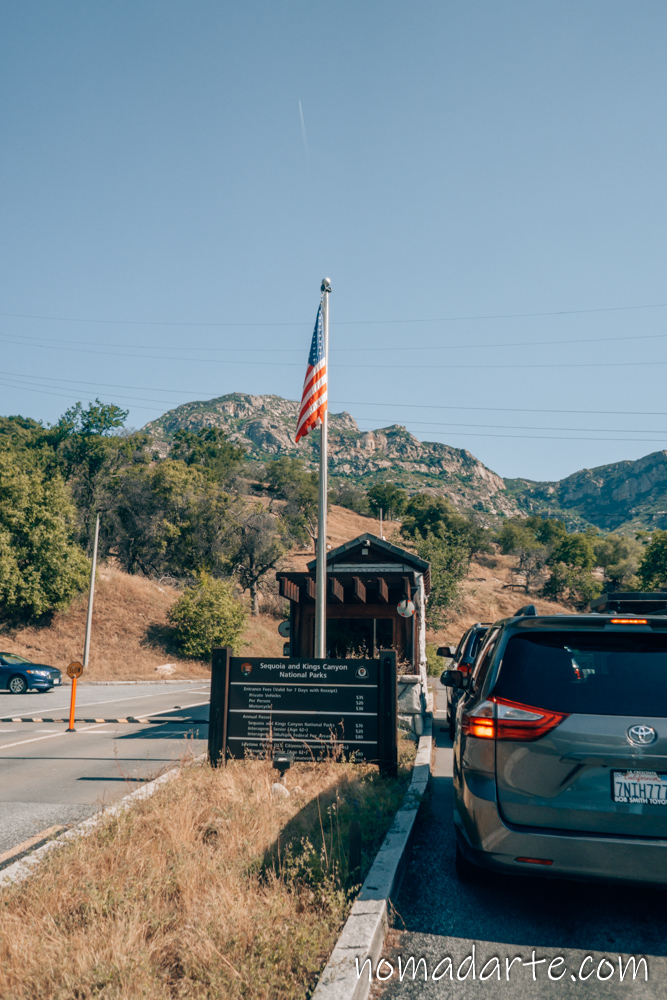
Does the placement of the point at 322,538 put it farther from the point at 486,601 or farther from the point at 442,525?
the point at 442,525

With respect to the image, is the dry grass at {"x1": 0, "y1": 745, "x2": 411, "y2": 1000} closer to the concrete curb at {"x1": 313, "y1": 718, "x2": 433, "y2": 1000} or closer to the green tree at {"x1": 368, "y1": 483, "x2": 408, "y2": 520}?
the concrete curb at {"x1": 313, "y1": 718, "x2": 433, "y2": 1000}

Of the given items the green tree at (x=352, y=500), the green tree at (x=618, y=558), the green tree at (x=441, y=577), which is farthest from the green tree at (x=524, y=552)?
the green tree at (x=352, y=500)

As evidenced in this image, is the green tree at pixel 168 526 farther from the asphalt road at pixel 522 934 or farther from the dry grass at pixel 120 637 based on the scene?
the asphalt road at pixel 522 934

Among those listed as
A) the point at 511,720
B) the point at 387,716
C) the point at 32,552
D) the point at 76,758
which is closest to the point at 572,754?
the point at 511,720

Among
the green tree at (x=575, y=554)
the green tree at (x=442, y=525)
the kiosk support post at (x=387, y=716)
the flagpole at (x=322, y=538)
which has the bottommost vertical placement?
the kiosk support post at (x=387, y=716)

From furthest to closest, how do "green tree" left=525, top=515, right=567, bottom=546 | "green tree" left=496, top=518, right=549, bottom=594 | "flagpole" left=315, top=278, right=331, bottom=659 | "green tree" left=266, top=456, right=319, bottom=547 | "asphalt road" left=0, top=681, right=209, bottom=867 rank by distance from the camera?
"green tree" left=525, top=515, right=567, bottom=546
"green tree" left=496, top=518, right=549, bottom=594
"green tree" left=266, top=456, right=319, bottom=547
"flagpole" left=315, top=278, right=331, bottom=659
"asphalt road" left=0, top=681, right=209, bottom=867

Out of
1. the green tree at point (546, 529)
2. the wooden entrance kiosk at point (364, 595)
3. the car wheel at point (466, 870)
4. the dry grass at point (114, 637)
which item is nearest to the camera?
the car wheel at point (466, 870)

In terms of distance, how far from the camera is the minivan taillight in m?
4.00

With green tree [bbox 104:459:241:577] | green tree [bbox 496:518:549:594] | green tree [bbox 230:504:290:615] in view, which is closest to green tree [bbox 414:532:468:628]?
green tree [bbox 230:504:290:615]

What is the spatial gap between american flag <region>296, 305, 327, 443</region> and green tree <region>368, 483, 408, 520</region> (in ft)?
284

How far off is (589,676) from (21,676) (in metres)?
24.5

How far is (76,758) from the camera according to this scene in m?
11.0

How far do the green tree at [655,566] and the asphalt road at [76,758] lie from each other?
54660 mm

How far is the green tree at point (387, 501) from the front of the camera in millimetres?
100000
